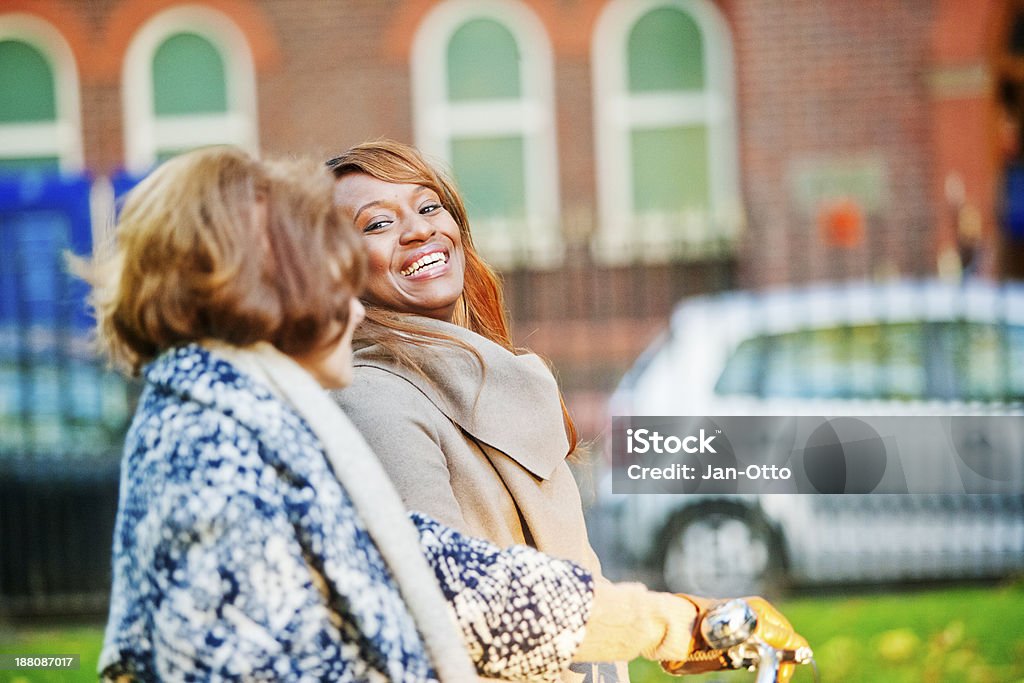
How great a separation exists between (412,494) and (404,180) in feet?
2.05

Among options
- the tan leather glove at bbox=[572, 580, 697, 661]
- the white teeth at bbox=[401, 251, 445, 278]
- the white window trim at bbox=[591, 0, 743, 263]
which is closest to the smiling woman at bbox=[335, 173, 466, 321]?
the white teeth at bbox=[401, 251, 445, 278]

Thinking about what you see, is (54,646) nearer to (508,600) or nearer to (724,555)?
(724,555)

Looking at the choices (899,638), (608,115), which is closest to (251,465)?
(899,638)

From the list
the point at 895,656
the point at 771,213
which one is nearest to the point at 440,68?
the point at 771,213

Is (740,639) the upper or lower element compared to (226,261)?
lower

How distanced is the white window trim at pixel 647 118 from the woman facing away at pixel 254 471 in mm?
8278

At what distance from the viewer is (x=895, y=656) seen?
5027mm

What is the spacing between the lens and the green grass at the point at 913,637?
15.8 feet

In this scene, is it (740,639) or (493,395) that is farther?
(493,395)

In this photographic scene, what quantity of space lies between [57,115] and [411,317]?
890 cm

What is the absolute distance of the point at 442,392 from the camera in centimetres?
198

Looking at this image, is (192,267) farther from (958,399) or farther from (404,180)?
(958,399)

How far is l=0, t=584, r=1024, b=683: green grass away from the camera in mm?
→ 4797

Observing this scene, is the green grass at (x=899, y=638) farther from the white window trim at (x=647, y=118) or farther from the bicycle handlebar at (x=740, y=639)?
the white window trim at (x=647, y=118)
